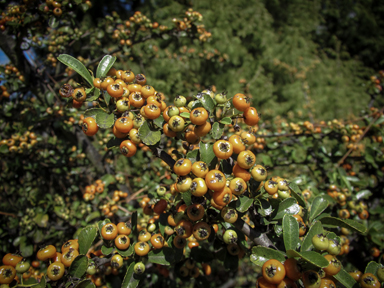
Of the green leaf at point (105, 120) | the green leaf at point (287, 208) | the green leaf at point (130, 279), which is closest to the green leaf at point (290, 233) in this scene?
the green leaf at point (287, 208)

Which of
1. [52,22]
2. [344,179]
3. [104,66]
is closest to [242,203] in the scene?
[104,66]

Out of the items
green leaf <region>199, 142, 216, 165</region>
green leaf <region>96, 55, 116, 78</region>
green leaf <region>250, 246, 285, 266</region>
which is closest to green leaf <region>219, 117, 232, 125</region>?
green leaf <region>199, 142, 216, 165</region>

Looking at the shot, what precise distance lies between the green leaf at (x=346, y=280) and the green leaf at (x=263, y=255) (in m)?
0.28

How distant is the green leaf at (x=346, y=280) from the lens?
93 cm

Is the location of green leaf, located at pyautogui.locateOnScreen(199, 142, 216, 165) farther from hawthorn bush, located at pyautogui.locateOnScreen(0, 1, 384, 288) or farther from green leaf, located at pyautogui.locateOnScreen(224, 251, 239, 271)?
green leaf, located at pyautogui.locateOnScreen(224, 251, 239, 271)

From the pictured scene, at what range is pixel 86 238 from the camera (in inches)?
46.9

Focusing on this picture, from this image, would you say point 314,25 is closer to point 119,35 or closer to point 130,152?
point 119,35

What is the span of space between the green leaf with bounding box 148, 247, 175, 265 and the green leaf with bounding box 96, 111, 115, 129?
0.83 meters

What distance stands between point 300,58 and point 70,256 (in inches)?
406

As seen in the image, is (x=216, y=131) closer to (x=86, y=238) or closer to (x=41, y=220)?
(x=86, y=238)

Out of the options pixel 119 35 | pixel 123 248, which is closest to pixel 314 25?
pixel 119 35

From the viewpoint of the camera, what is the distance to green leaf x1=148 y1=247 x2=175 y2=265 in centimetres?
121

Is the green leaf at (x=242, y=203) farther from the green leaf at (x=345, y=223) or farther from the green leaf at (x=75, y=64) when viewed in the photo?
the green leaf at (x=75, y=64)

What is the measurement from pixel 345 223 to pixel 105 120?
1.41 meters
